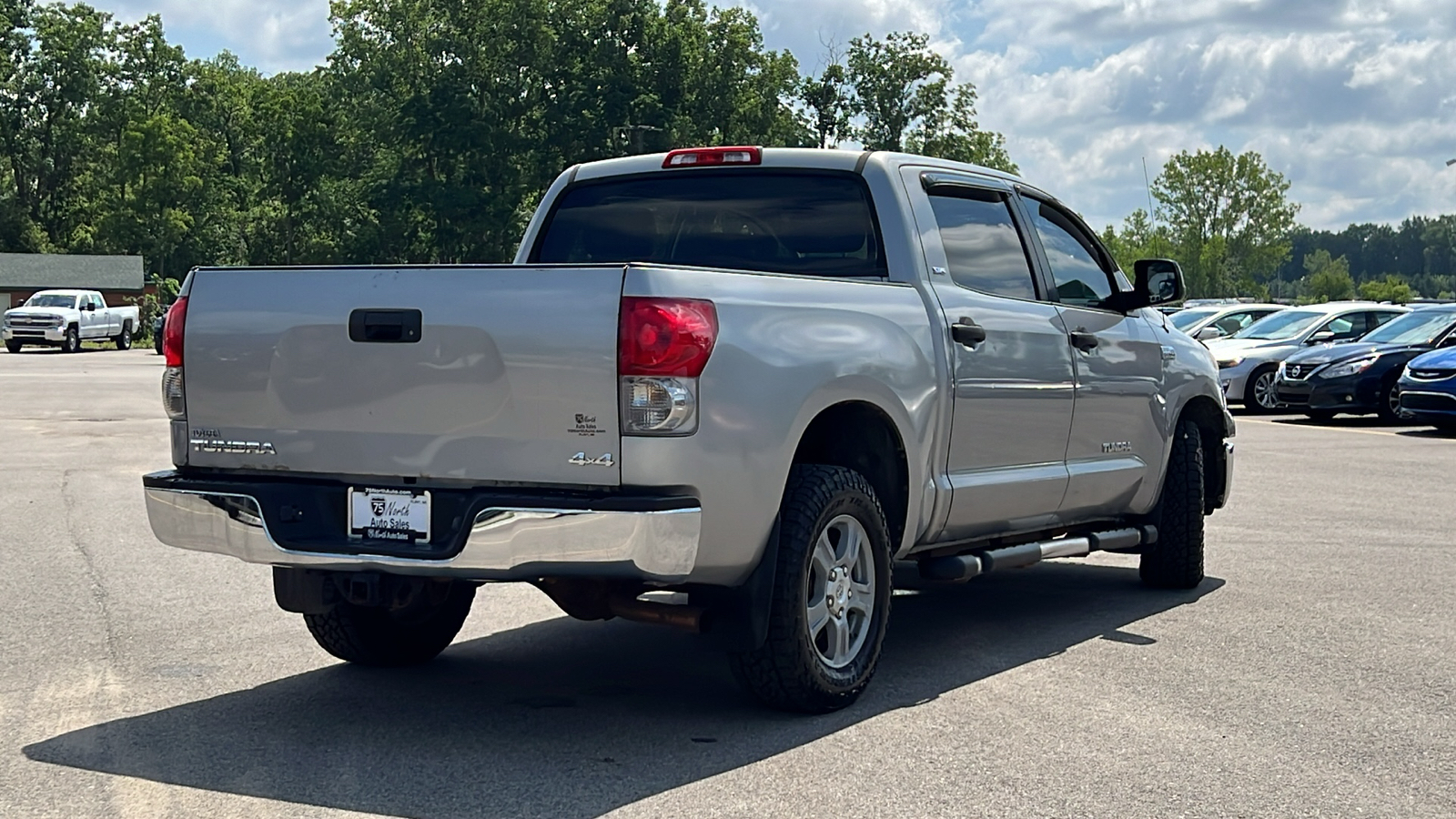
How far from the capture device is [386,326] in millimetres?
5418

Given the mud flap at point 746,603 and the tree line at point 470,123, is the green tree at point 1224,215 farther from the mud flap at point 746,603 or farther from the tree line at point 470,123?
the mud flap at point 746,603

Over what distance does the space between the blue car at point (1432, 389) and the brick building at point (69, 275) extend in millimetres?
75730

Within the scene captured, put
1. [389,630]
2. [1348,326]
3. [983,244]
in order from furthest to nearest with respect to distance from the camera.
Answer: [1348,326] < [983,244] < [389,630]

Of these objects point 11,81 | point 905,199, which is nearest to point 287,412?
point 905,199

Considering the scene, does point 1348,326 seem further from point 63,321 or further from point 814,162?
point 63,321

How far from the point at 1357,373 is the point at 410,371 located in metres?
19.9

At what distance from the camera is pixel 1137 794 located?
4.80 m

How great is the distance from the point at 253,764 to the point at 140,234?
9315cm

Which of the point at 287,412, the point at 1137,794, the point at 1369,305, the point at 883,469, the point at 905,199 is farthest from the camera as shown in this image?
the point at 1369,305

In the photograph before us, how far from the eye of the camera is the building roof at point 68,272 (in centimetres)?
8656

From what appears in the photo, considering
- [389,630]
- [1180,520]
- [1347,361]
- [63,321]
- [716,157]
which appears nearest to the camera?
[389,630]

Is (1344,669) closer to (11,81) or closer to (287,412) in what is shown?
(287,412)

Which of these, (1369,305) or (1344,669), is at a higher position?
(1369,305)

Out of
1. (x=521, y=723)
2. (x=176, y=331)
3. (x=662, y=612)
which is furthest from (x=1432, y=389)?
Result: (x=176, y=331)
